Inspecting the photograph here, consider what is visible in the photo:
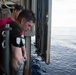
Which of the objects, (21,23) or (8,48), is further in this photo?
(21,23)

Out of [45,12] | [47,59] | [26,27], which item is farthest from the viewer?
[45,12]

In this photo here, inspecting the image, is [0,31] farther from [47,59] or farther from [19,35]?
[47,59]

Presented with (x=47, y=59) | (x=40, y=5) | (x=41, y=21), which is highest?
(x=40, y=5)

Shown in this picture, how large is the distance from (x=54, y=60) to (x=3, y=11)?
583cm

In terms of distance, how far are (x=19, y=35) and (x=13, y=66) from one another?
269mm

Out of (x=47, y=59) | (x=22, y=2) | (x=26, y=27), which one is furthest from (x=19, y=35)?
(x=47, y=59)

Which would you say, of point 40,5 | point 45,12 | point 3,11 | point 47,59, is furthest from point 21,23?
point 40,5

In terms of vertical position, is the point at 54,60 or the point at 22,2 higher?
the point at 22,2

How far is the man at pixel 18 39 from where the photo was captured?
82.3 inches

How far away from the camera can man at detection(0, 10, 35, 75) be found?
2090 millimetres

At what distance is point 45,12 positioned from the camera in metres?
6.21

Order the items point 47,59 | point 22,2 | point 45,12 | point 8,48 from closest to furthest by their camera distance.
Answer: point 8,48
point 22,2
point 47,59
point 45,12

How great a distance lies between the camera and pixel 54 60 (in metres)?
9.21

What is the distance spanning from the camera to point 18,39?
209cm
